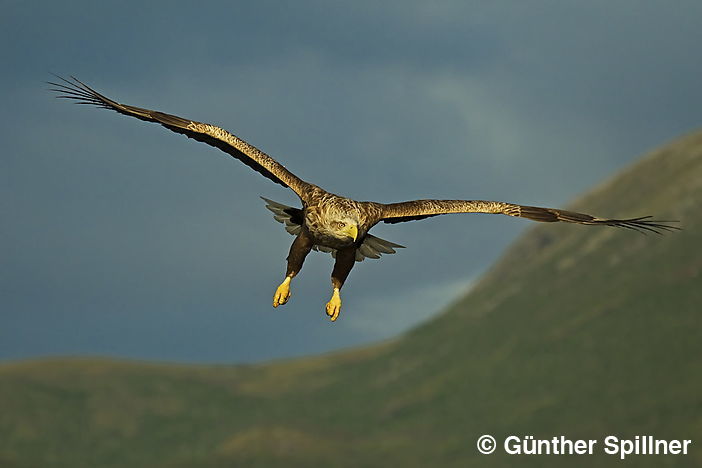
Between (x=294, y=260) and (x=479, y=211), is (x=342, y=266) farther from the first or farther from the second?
(x=479, y=211)

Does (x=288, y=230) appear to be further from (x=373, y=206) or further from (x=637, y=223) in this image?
(x=637, y=223)

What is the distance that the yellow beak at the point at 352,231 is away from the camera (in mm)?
24750

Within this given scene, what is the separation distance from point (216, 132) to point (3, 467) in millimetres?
163751

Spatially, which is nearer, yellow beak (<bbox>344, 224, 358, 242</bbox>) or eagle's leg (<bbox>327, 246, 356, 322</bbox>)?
yellow beak (<bbox>344, 224, 358, 242</bbox>)

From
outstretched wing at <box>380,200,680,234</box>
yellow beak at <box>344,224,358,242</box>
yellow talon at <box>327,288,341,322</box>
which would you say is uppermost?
outstretched wing at <box>380,200,680,234</box>

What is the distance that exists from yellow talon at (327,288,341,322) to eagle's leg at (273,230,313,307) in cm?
96

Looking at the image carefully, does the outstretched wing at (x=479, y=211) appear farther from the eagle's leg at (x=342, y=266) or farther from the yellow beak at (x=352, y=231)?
the yellow beak at (x=352, y=231)

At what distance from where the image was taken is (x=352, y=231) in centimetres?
2477

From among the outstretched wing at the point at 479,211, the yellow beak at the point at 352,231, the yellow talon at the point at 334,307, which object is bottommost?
the yellow talon at the point at 334,307

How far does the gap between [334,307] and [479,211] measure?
461 cm

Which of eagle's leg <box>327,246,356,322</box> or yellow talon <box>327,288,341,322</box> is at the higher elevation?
eagle's leg <box>327,246,356,322</box>

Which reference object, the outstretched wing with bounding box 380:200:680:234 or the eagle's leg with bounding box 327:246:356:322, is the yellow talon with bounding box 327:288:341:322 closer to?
the eagle's leg with bounding box 327:246:356:322

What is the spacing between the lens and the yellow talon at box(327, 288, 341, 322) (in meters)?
25.6

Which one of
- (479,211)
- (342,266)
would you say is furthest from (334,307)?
(479,211)
